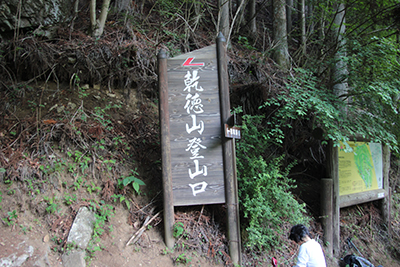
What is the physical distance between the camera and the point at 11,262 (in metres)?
2.97

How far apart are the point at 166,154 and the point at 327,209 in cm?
352

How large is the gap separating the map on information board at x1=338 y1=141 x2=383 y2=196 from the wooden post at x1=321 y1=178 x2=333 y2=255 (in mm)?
389

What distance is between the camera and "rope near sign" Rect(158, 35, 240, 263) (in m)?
3.87

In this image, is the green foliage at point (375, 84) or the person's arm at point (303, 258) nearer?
the person's arm at point (303, 258)

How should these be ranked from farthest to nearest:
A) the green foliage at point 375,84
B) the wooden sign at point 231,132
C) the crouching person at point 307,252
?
the green foliage at point 375,84, the wooden sign at point 231,132, the crouching person at point 307,252

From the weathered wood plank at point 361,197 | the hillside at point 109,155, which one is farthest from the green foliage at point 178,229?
the weathered wood plank at point 361,197

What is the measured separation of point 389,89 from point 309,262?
350 cm

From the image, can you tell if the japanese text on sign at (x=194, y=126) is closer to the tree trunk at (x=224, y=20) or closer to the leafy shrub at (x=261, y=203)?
the leafy shrub at (x=261, y=203)

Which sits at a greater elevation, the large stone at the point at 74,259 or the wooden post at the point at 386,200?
the large stone at the point at 74,259

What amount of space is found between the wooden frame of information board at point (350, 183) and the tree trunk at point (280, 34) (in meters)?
3.02

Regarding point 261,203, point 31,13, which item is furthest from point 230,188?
point 31,13

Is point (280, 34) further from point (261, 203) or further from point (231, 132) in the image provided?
point (261, 203)

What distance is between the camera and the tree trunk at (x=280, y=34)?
724 centimetres

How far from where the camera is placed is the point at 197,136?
399cm
